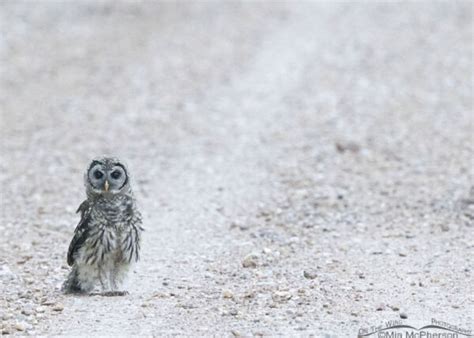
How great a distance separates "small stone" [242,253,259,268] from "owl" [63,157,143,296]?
1.20 meters

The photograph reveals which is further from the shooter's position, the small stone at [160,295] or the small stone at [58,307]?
the small stone at [160,295]

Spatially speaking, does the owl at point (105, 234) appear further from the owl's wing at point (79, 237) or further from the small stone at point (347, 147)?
the small stone at point (347, 147)

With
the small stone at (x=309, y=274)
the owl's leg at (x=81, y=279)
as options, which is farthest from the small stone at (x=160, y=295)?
the small stone at (x=309, y=274)

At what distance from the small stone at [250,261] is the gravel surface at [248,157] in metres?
0.02

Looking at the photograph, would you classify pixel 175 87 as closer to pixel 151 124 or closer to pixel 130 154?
pixel 151 124

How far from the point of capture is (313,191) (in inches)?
516

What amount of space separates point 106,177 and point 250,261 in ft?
5.56

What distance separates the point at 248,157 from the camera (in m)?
15.1

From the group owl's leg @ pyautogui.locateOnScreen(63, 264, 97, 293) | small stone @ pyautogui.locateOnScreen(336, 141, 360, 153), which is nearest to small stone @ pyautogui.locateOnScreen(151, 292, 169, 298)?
owl's leg @ pyautogui.locateOnScreen(63, 264, 97, 293)

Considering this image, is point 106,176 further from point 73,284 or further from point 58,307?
point 58,307

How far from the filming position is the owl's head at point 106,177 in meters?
9.29

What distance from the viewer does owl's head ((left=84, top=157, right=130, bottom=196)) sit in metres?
9.29

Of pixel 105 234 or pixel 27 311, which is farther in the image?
pixel 105 234

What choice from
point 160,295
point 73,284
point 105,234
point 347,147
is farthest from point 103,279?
point 347,147
